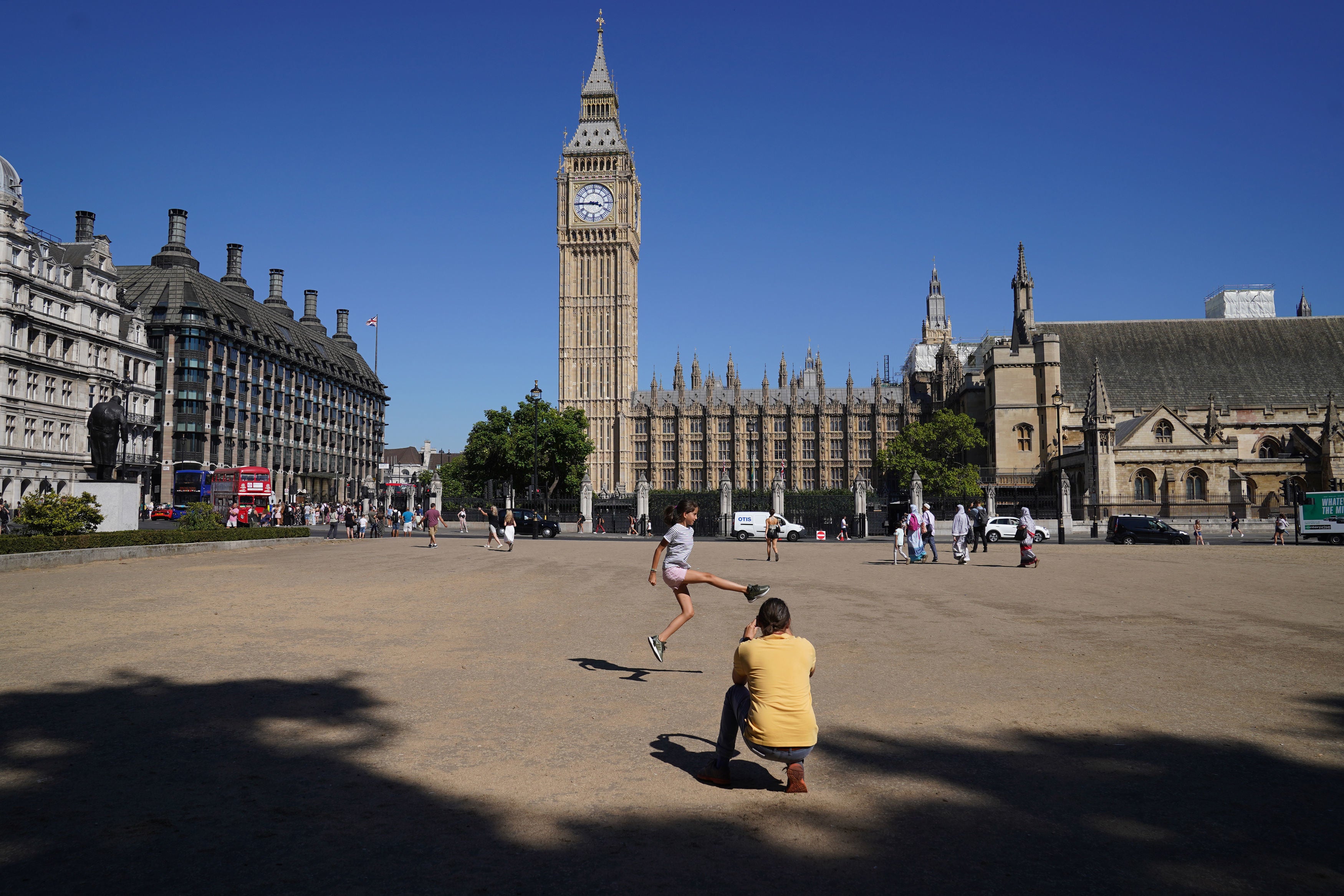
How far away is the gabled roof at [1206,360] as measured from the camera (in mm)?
61250

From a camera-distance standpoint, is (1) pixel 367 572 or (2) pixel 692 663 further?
(1) pixel 367 572

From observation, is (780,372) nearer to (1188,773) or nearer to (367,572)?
(367,572)

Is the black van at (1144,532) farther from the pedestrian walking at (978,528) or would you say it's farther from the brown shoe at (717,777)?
the brown shoe at (717,777)

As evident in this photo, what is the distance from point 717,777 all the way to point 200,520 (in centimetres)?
2816

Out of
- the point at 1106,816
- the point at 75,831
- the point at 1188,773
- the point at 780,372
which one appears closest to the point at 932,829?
the point at 1106,816

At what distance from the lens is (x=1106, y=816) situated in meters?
4.49

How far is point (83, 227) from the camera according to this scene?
5984 centimetres

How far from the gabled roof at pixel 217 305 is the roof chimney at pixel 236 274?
6.62 feet

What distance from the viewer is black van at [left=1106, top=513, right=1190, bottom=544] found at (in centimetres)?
3541

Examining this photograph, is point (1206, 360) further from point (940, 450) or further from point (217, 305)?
point (217, 305)

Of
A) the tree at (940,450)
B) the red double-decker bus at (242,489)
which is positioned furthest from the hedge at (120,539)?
the tree at (940,450)

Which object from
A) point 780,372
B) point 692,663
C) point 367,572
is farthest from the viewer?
point 780,372

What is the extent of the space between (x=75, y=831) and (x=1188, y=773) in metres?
6.09

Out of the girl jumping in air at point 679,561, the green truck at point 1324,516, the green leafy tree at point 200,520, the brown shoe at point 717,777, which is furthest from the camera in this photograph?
the green truck at point 1324,516
